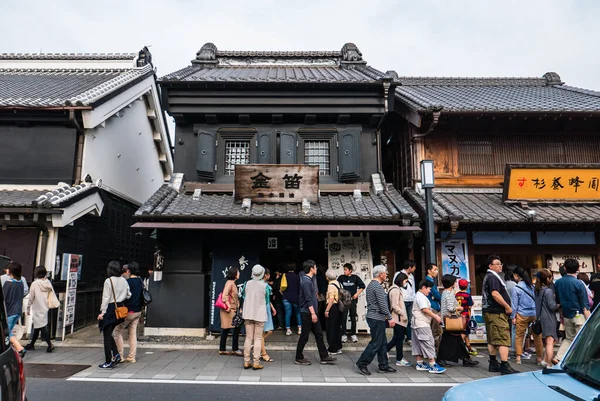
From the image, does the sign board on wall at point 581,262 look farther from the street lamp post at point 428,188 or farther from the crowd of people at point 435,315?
the street lamp post at point 428,188

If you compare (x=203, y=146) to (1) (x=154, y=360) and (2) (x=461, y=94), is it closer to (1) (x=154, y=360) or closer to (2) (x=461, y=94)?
(1) (x=154, y=360)

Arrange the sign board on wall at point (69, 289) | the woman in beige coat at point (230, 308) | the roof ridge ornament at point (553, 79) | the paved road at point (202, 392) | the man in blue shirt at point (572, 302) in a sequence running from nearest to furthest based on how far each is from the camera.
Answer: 1. the paved road at point (202, 392)
2. the man in blue shirt at point (572, 302)
3. the woman in beige coat at point (230, 308)
4. the sign board on wall at point (69, 289)
5. the roof ridge ornament at point (553, 79)

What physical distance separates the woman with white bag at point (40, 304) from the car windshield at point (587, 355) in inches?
403

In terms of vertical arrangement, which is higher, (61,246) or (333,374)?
(61,246)

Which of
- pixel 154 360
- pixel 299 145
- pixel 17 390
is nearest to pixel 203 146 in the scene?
pixel 299 145

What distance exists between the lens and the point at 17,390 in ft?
10.0

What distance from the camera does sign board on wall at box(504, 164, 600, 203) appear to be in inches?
452

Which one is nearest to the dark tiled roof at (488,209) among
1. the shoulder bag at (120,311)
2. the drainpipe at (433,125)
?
the drainpipe at (433,125)

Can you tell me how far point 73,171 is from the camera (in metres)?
12.1

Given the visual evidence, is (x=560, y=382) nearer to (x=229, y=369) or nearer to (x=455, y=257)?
(x=229, y=369)

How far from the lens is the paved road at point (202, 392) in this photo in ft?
19.8

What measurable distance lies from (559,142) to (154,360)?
46.2 ft

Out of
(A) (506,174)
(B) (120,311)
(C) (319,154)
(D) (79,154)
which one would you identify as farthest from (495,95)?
(D) (79,154)

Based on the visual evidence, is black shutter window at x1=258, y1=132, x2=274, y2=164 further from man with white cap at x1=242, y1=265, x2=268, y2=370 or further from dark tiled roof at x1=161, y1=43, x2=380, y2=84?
man with white cap at x1=242, y1=265, x2=268, y2=370
